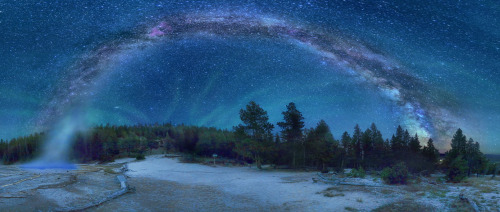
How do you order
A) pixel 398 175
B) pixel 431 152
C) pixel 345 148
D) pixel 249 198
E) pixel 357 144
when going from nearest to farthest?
pixel 249 198 → pixel 398 175 → pixel 431 152 → pixel 345 148 → pixel 357 144

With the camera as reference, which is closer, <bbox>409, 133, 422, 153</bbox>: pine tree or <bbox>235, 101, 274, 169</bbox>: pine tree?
<bbox>235, 101, 274, 169</bbox>: pine tree

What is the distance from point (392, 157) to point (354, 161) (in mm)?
6637

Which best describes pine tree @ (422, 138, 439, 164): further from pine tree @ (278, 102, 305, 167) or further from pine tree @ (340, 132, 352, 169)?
pine tree @ (278, 102, 305, 167)

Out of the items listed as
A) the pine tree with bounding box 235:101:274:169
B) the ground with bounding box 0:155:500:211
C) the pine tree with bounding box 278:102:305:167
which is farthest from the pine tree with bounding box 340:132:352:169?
the ground with bounding box 0:155:500:211

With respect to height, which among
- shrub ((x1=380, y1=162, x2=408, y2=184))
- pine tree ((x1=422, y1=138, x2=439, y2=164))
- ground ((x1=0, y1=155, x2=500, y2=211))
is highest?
pine tree ((x1=422, y1=138, x2=439, y2=164))

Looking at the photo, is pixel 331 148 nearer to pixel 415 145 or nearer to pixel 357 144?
pixel 357 144

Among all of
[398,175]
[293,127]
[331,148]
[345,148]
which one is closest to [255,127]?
[293,127]

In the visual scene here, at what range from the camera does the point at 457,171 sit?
101 feet

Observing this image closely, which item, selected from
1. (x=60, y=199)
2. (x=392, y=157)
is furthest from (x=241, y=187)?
(x=392, y=157)

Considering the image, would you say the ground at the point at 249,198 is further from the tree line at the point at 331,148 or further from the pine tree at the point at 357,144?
the pine tree at the point at 357,144

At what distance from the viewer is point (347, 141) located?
54.2 metres

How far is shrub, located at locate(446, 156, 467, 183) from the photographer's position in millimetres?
30141

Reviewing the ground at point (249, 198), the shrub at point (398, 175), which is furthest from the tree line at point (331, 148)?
the ground at point (249, 198)

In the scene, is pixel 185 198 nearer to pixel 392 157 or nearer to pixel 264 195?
pixel 264 195
